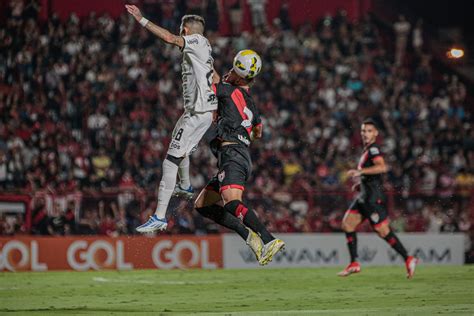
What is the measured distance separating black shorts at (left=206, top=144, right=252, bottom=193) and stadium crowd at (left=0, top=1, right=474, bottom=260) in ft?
29.7

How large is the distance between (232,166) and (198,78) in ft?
4.07

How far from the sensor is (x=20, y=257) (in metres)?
19.9

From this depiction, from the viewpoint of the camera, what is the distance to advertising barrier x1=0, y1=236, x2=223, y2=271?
1991 cm

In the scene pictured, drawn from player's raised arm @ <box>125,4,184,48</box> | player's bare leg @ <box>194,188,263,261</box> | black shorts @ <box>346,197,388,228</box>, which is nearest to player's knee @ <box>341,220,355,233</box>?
black shorts @ <box>346,197,388,228</box>

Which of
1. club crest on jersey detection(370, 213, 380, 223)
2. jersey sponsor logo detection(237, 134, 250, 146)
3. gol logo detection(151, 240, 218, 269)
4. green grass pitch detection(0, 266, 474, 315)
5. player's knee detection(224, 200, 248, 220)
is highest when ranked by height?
jersey sponsor logo detection(237, 134, 250, 146)

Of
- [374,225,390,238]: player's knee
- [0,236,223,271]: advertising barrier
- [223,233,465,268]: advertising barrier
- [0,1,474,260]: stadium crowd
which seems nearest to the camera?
[374,225,390,238]: player's knee

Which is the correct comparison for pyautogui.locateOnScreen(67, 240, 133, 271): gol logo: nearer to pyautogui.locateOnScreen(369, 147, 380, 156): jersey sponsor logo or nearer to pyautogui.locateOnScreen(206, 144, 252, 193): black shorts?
pyautogui.locateOnScreen(369, 147, 380, 156): jersey sponsor logo

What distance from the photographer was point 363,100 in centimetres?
2911

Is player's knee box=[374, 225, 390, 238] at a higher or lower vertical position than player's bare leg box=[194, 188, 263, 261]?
lower

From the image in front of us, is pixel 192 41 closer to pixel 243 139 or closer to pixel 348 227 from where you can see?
pixel 243 139

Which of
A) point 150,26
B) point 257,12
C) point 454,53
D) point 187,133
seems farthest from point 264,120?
point 150,26

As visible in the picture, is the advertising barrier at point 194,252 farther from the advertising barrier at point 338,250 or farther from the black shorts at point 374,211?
the black shorts at point 374,211

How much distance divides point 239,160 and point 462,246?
474 inches

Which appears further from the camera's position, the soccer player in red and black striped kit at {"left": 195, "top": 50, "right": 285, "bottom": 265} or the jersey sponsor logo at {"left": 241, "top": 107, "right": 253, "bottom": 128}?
the jersey sponsor logo at {"left": 241, "top": 107, "right": 253, "bottom": 128}
